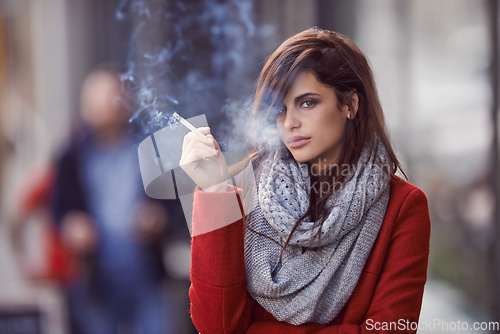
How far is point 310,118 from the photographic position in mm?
975

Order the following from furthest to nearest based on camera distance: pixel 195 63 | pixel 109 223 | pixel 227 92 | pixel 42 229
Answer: pixel 42 229 → pixel 109 223 → pixel 195 63 → pixel 227 92

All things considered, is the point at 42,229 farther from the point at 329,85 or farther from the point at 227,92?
the point at 329,85

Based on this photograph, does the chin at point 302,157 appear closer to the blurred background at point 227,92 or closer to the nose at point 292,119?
the nose at point 292,119

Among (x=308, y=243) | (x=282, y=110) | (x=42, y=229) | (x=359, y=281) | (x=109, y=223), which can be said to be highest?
(x=282, y=110)

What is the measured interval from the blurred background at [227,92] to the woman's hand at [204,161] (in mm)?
540

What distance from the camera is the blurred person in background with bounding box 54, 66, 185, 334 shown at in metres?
1.82

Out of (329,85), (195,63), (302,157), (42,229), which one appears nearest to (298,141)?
(302,157)

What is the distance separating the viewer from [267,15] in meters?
2.08

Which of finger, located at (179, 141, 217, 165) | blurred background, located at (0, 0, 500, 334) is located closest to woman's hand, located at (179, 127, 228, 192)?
finger, located at (179, 141, 217, 165)

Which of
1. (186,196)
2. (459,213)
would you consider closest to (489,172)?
(459,213)

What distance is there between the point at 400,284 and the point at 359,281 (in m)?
0.09

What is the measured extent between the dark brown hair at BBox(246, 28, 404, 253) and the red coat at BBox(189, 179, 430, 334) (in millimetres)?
142

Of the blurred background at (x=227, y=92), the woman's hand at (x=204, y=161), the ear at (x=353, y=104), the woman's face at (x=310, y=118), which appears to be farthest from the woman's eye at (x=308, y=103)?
the blurred background at (x=227, y=92)

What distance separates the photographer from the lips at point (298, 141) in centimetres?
99
